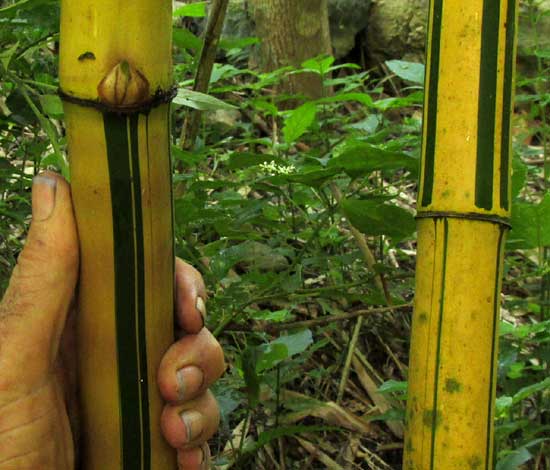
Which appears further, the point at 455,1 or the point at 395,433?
the point at 395,433

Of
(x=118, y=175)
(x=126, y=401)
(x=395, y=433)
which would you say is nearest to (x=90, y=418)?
(x=126, y=401)

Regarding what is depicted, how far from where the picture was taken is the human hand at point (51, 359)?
67 cm

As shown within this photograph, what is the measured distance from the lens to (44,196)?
0.66m

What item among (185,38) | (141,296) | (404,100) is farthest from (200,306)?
(404,100)

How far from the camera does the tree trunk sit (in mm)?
3264

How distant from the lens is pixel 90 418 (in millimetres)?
683

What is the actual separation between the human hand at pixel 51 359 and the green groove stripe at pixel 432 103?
237mm

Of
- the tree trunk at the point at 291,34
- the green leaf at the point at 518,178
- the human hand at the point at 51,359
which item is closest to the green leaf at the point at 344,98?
the green leaf at the point at 518,178

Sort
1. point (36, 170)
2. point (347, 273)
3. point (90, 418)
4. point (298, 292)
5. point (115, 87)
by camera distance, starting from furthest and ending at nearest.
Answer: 1. point (347, 273)
2. point (36, 170)
3. point (298, 292)
4. point (90, 418)
5. point (115, 87)

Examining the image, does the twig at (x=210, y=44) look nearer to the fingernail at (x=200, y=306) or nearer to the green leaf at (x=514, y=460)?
the fingernail at (x=200, y=306)

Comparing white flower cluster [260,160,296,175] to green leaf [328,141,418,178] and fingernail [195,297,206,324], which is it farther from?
fingernail [195,297,206,324]

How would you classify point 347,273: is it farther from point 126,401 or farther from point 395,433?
point 126,401

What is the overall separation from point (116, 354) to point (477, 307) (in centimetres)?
28

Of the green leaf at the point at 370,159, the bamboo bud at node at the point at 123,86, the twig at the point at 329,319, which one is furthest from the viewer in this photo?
the twig at the point at 329,319
